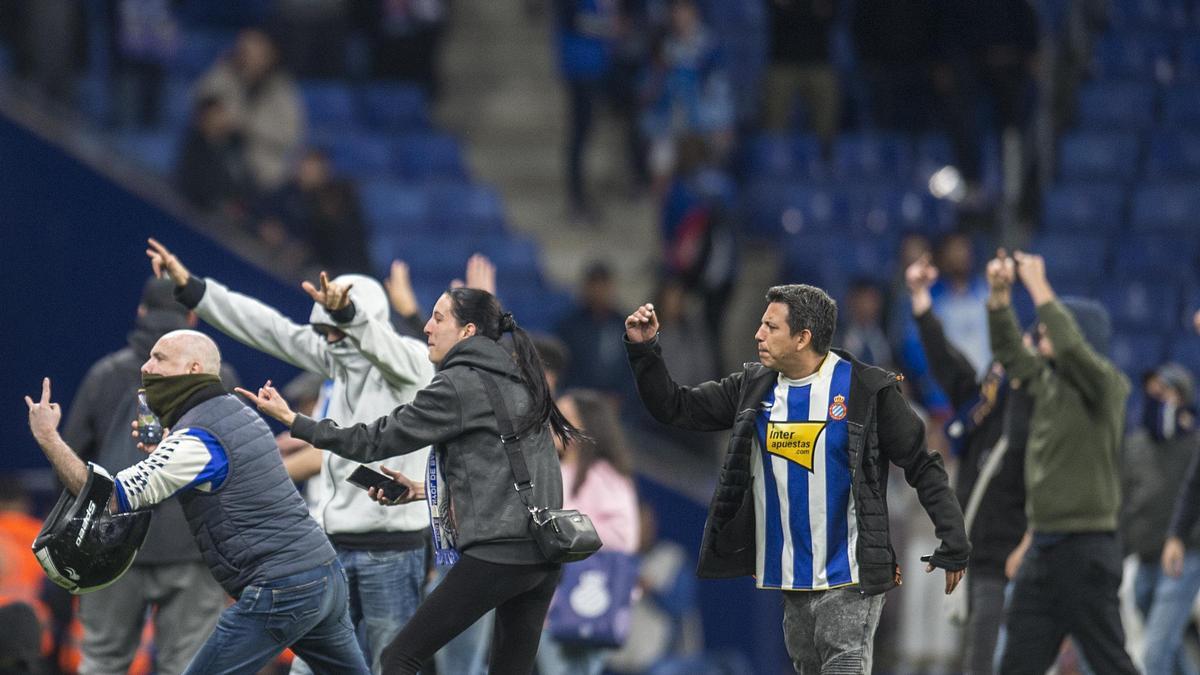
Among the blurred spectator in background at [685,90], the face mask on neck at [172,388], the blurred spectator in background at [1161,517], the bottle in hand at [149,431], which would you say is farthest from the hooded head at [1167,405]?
the blurred spectator in background at [685,90]

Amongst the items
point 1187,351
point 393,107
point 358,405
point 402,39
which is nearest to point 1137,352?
point 1187,351

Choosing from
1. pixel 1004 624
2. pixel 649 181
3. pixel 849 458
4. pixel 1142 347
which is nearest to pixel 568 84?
pixel 649 181

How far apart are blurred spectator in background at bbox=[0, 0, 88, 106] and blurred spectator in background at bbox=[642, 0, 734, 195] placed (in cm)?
465

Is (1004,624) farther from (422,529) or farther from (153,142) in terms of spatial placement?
(153,142)

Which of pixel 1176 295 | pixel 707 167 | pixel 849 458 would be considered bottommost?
pixel 849 458

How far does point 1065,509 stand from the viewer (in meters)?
8.33

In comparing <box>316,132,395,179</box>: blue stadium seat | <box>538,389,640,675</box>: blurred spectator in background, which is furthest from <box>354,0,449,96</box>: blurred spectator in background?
<box>538,389,640,675</box>: blurred spectator in background

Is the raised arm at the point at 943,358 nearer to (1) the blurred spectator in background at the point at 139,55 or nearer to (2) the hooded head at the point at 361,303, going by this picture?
(2) the hooded head at the point at 361,303

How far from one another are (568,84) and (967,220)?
349 cm

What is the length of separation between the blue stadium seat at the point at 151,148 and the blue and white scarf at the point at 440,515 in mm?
6920

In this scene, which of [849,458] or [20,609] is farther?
[20,609]

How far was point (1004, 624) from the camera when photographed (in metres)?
8.57

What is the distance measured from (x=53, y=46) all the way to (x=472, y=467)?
25.0 ft

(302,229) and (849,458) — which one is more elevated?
(302,229)
